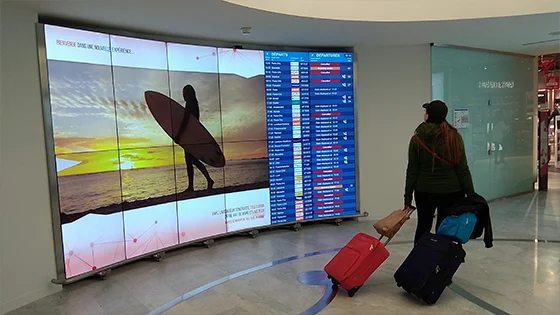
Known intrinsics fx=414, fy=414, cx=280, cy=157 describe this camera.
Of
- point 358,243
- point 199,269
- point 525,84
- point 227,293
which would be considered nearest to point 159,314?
point 227,293

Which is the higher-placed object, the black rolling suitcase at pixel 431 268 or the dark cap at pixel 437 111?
the dark cap at pixel 437 111

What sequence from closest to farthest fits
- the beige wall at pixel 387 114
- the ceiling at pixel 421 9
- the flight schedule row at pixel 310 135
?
1. the ceiling at pixel 421 9
2. the flight schedule row at pixel 310 135
3. the beige wall at pixel 387 114

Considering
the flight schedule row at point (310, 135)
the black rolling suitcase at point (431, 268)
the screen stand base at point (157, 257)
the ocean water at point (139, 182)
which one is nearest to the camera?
the black rolling suitcase at point (431, 268)

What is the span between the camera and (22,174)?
11.7ft

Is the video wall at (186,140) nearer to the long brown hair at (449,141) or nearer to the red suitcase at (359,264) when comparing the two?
the red suitcase at (359,264)

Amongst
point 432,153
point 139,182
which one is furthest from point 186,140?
point 432,153

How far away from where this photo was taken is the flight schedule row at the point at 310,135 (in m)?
5.62

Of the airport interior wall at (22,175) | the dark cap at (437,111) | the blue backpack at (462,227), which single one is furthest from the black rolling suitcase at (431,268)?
the airport interior wall at (22,175)

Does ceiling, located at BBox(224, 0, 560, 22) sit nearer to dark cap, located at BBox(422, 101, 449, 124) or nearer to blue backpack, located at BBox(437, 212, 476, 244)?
dark cap, located at BBox(422, 101, 449, 124)

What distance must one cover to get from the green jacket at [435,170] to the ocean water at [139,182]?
2401mm

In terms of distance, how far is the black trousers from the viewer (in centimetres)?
361

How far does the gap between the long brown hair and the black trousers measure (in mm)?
312

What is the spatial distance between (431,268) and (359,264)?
57 centimetres

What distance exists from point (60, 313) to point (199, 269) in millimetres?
1360
